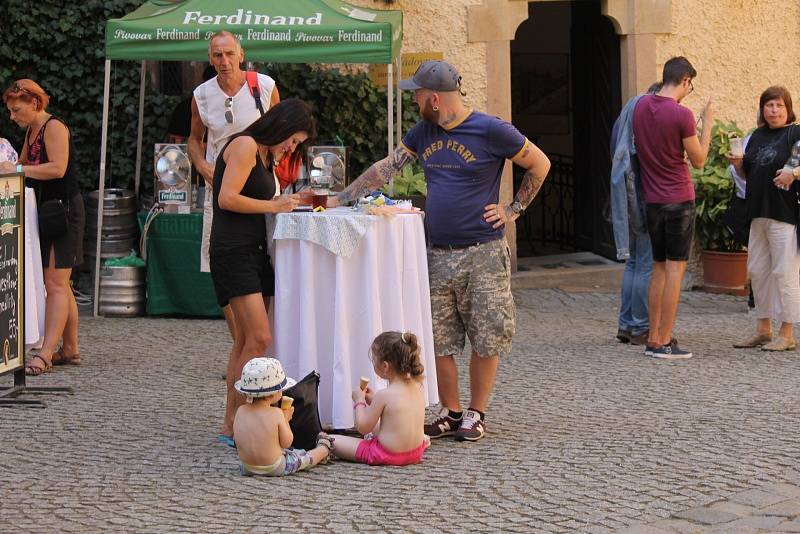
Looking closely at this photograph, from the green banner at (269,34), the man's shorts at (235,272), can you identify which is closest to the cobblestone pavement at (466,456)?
the man's shorts at (235,272)

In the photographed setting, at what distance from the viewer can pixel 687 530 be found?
5176mm

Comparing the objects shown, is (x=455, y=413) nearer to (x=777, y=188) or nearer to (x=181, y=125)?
(x=777, y=188)

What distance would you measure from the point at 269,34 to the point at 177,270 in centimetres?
207

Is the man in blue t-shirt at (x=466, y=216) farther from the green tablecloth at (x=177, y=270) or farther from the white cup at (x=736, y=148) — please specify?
the green tablecloth at (x=177, y=270)

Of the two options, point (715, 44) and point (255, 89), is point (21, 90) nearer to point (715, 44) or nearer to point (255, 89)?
point (255, 89)

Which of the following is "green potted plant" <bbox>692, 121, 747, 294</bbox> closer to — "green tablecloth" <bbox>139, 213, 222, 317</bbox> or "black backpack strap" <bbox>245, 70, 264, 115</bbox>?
"green tablecloth" <bbox>139, 213, 222, 317</bbox>

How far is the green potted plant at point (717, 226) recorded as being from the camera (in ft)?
40.2

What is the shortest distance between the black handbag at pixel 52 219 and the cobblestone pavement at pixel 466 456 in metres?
0.88

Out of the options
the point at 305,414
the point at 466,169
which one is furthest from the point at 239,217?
the point at 466,169

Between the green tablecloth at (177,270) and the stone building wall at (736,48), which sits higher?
the stone building wall at (736,48)

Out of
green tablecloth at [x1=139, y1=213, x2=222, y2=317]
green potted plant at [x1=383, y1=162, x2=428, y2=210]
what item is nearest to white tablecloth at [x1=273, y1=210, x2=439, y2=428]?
green tablecloth at [x1=139, y1=213, x2=222, y2=317]

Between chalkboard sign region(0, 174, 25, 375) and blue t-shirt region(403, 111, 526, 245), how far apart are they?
2584 millimetres

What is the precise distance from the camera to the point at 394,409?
20.1 feet

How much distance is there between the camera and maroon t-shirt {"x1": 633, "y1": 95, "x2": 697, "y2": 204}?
355 inches
